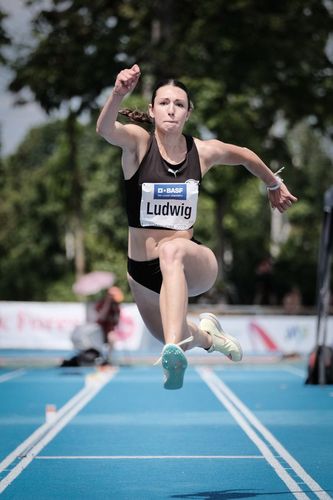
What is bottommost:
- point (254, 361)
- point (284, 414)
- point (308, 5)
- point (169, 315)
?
point (254, 361)

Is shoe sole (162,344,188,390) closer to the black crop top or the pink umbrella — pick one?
the black crop top

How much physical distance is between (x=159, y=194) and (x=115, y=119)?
22.2 inches

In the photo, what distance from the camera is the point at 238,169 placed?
35.6 m

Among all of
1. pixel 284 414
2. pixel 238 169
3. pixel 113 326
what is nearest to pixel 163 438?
pixel 284 414

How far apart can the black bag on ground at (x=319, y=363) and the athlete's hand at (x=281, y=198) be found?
33.5 feet

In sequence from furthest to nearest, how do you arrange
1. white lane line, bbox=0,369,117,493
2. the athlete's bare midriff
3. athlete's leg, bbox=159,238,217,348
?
white lane line, bbox=0,369,117,493, the athlete's bare midriff, athlete's leg, bbox=159,238,217,348

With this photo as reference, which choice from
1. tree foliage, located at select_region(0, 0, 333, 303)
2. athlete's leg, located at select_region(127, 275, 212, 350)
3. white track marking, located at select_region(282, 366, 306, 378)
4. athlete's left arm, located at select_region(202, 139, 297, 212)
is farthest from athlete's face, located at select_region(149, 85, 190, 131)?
tree foliage, located at select_region(0, 0, 333, 303)

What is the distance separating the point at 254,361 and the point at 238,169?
39.1 ft

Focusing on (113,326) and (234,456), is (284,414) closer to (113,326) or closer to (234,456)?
(234,456)

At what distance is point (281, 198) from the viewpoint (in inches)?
268

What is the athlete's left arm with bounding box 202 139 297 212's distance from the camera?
21.7 feet

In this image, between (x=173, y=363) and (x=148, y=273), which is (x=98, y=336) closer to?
(x=148, y=273)

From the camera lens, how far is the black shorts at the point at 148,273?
6.40 meters

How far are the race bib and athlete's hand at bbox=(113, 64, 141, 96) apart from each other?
673mm
